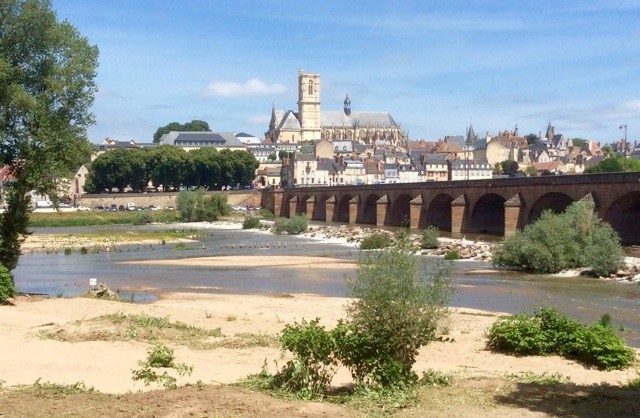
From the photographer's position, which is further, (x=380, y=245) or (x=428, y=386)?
(x=380, y=245)

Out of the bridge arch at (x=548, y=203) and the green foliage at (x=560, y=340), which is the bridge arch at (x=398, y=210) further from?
the green foliage at (x=560, y=340)

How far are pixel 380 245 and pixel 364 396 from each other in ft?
127

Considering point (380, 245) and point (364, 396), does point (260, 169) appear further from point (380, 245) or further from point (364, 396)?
point (364, 396)

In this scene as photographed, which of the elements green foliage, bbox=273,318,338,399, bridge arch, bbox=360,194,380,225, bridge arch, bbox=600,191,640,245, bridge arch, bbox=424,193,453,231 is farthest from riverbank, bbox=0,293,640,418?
bridge arch, bbox=360,194,380,225

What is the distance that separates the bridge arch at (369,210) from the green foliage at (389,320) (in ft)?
239

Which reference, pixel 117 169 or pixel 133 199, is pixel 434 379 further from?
pixel 117 169

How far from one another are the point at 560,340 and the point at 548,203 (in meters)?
44.0

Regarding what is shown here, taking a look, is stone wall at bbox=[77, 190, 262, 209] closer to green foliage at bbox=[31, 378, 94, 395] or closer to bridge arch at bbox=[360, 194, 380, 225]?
bridge arch at bbox=[360, 194, 380, 225]

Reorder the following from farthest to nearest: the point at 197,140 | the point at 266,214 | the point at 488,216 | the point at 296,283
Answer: the point at 197,140 < the point at 266,214 < the point at 488,216 < the point at 296,283

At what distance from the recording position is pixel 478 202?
65500 millimetres

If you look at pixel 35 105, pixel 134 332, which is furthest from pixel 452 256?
pixel 134 332

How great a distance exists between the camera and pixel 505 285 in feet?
105

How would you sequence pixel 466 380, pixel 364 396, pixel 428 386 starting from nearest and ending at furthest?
pixel 364 396
pixel 428 386
pixel 466 380

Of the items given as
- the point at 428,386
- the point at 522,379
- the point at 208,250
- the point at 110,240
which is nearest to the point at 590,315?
the point at 522,379
